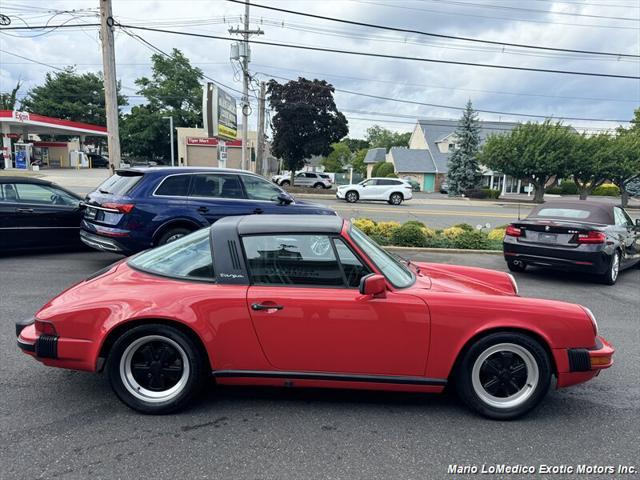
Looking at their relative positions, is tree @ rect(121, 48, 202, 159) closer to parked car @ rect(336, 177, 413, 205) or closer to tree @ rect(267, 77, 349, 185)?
tree @ rect(267, 77, 349, 185)

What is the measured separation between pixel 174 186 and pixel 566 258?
657 centimetres

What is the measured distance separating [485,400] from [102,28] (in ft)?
45.5

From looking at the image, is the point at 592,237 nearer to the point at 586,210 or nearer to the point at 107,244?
the point at 586,210

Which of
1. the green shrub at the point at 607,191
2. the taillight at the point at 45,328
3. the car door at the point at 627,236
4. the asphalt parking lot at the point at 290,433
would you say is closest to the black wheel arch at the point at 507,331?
the asphalt parking lot at the point at 290,433

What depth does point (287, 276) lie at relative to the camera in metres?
3.24

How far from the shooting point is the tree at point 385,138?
330 ft

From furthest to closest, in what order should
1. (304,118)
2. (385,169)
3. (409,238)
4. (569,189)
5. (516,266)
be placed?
(385,169), (569,189), (304,118), (409,238), (516,266)

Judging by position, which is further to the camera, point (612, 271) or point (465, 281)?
point (612, 271)

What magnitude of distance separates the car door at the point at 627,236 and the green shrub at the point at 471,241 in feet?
9.20

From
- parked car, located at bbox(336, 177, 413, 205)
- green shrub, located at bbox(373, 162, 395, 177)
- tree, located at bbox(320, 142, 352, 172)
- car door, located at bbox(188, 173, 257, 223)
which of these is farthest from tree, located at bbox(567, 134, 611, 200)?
tree, located at bbox(320, 142, 352, 172)

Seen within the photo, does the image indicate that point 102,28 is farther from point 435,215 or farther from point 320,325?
point 435,215

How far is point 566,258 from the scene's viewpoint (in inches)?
291

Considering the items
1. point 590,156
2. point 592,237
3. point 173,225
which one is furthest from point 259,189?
point 590,156

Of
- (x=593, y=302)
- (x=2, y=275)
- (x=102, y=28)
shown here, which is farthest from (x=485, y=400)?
(x=102, y=28)
